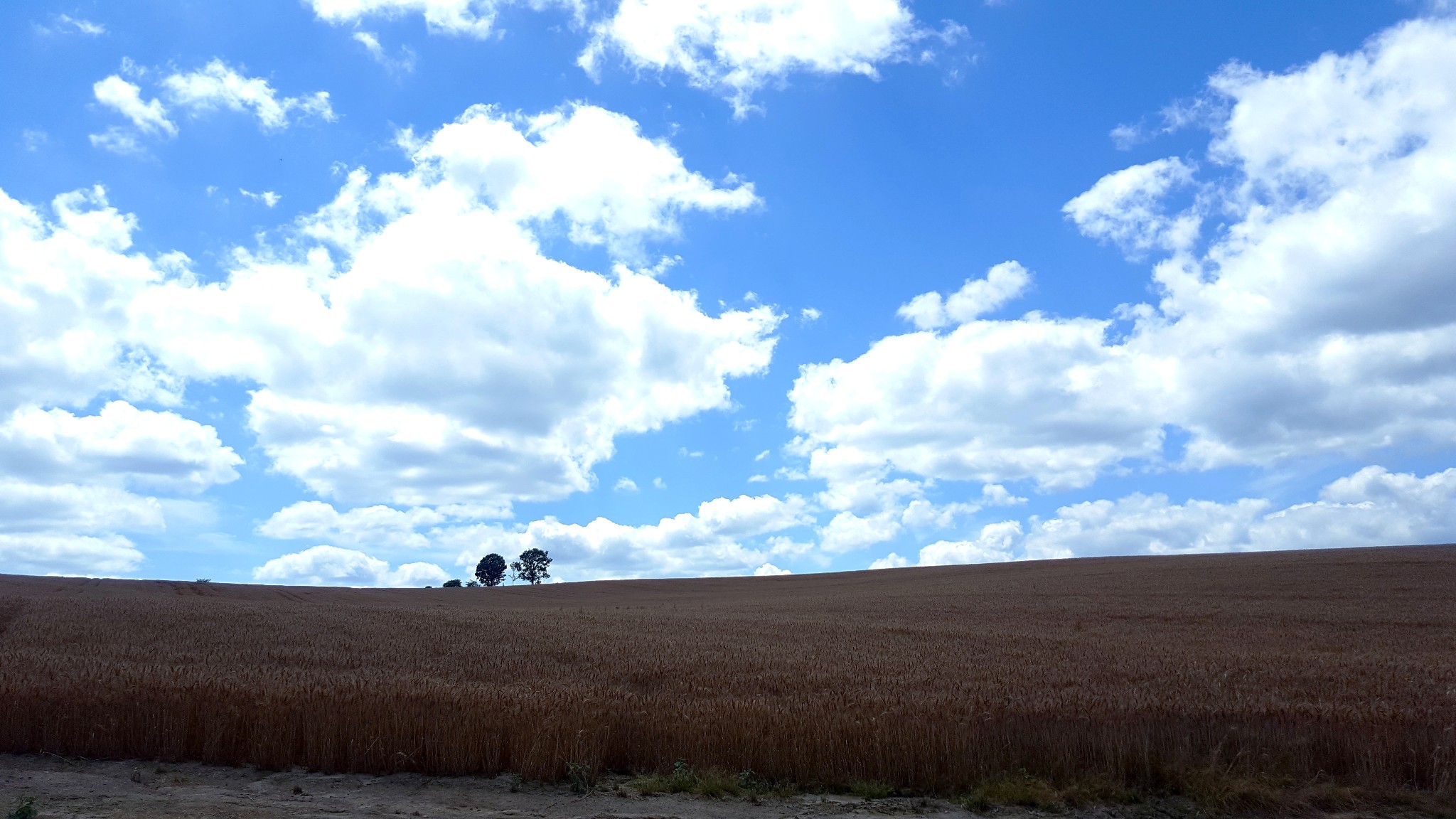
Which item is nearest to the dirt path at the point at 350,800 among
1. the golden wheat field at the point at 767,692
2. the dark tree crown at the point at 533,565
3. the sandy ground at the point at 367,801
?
the sandy ground at the point at 367,801

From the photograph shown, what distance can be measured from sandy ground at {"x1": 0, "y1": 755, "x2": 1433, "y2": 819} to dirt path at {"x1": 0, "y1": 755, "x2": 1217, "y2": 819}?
1 cm

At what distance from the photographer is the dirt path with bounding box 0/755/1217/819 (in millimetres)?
8055

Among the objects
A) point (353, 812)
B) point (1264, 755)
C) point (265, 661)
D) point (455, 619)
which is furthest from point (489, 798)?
point (455, 619)

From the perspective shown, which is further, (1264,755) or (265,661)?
(265,661)

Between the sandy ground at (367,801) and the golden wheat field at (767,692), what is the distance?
0.39m

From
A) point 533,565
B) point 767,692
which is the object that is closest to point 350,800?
point 767,692

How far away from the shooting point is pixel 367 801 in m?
8.55

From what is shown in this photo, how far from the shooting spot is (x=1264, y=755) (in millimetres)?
9727

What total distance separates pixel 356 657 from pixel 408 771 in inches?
378

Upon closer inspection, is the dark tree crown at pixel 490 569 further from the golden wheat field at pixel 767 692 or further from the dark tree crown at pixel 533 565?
the golden wheat field at pixel 767 692

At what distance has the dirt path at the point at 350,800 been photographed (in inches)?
317

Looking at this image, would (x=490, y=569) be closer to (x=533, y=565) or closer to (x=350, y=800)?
(x=533, y=565)

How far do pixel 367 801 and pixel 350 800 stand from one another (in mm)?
160

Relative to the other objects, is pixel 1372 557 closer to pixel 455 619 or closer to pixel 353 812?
pixel 455 619
